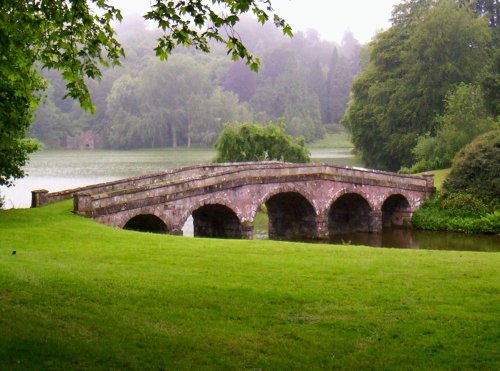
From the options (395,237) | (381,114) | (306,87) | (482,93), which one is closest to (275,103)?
(306,87)

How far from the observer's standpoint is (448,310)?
31.8 feet

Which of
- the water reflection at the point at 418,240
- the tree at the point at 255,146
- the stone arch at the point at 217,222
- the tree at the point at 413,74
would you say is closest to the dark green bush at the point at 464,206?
the water reflection at the point at 418,240

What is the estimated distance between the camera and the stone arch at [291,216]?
A: 31.9m

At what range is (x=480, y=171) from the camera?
112 ft

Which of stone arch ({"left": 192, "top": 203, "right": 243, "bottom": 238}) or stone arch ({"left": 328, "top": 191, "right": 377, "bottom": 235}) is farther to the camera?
stone arch ({"left": 328, "top": 191, "right": 377, "bottom": 235})

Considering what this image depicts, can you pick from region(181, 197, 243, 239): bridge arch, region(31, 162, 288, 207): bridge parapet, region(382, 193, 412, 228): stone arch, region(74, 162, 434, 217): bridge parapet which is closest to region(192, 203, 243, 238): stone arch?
region(181, 197, 243, 239): bridge arch

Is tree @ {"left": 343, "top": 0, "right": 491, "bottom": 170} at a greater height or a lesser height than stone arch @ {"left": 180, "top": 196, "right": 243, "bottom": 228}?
greater

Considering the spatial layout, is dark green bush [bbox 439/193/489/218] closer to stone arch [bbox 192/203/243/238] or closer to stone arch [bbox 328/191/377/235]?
stone arch [bbox 328/191/377/235]

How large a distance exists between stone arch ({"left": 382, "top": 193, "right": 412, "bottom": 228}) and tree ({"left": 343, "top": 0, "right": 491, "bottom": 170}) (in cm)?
1515

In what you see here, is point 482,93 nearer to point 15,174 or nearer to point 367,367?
point 15,174

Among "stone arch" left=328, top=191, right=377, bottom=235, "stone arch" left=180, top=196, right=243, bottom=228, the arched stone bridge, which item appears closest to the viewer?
the arched stone bridge

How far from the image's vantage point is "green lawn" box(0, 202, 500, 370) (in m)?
7.49

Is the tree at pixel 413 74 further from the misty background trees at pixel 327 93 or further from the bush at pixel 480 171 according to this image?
the bush at pixel 480 171

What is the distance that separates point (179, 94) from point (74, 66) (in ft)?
286
